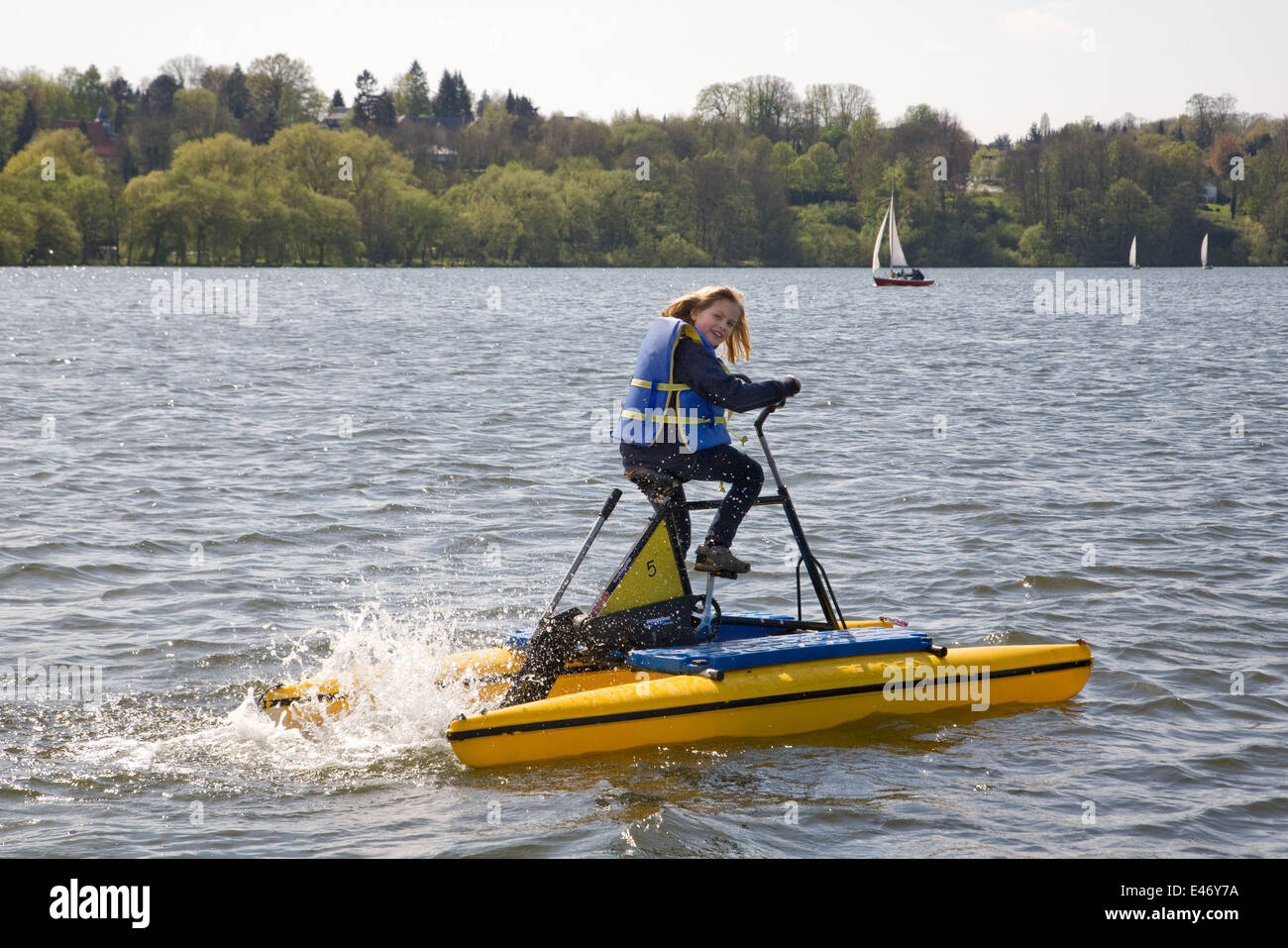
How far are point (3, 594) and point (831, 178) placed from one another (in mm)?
136356

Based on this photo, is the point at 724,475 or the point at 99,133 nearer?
the point at 724,475

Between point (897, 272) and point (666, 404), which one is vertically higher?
point (897, 272)

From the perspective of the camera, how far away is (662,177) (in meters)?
124

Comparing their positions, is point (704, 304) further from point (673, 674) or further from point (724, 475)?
point (673, 674)

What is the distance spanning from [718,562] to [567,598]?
10.3ft

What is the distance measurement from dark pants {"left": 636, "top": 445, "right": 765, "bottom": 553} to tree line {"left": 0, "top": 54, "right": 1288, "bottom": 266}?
85653 mm

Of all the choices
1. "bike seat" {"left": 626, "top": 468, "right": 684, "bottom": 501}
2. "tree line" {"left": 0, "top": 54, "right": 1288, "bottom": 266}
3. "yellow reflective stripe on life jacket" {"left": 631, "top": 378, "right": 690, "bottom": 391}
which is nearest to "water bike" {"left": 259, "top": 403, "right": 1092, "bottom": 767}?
"bike seat" {"left": 626, "top": 468, "right": 684, "bottom": 501}

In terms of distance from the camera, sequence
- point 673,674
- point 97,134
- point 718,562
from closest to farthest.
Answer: point 673,674 < point 718,562 < point 97,134

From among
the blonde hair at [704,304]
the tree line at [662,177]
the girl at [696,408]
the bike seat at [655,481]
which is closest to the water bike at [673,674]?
the bike seat at [655,481]

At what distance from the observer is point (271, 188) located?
91125mm

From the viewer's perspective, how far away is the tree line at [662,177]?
96.8 meters

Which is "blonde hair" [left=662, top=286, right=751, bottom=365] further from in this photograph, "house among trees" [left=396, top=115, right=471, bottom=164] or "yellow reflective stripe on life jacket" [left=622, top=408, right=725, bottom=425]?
"house among trees" [left=396, top=115, right=471, bottom=164]

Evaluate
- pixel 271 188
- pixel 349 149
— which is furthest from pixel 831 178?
pixel 271 188

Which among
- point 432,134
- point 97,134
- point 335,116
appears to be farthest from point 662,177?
point 335,116
